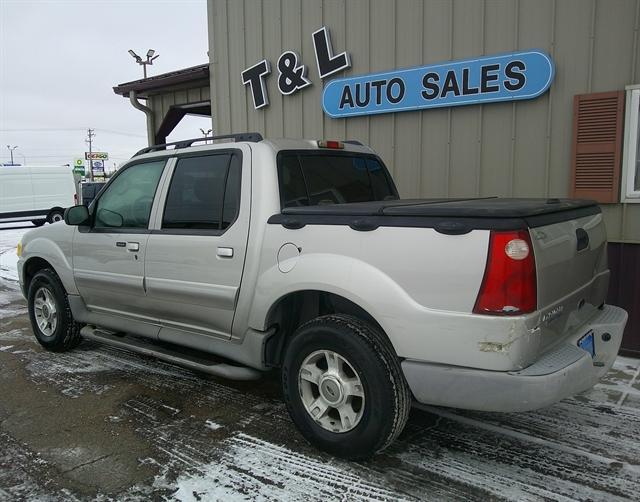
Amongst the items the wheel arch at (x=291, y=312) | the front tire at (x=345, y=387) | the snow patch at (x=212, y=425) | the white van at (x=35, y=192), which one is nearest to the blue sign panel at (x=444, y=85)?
the wheel arch at (x=291, y=312)

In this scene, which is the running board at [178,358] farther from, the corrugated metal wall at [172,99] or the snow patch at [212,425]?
the corrugated metal wall at [172,99]

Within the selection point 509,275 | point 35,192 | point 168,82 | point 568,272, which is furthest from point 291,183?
point 35,192

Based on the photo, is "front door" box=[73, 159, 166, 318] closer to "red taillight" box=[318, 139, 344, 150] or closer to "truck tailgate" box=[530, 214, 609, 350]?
"red taillight" box=[318, 139, 344, 150]

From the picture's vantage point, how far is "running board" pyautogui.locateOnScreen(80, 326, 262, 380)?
3600 mm

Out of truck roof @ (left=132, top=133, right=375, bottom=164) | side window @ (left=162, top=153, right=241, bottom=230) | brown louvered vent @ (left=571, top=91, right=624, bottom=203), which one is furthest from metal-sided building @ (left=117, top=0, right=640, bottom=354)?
side window @ (left=162, top=153, right=241, bottom=230)

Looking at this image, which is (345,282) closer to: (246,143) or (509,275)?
(509,275)

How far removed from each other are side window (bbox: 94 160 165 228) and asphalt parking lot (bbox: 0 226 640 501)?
132 cm

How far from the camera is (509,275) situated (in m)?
2.46

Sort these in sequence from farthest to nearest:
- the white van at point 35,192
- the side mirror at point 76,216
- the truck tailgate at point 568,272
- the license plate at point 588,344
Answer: the white van at point 35,192, the side mirror at point 76,216, the license plate at point 588,344, the truck tailgate at point 568,272

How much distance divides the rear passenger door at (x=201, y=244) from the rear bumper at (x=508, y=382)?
141 cm

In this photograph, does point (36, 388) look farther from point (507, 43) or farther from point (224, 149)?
point (507, 43)

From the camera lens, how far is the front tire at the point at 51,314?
5047 mm

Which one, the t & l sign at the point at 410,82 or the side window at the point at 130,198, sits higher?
the t & l sign at the point at 410,82

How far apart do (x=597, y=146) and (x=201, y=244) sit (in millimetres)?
3722
